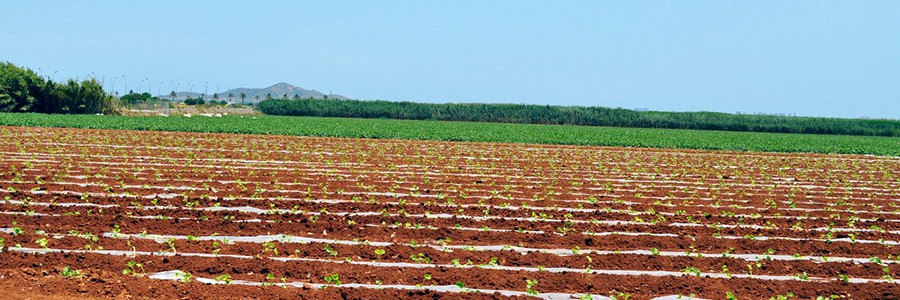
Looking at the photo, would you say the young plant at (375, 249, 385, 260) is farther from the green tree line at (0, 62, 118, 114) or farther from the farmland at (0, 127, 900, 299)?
the green tree line at (0, 62, 118, 114)

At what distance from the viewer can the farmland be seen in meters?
6.88

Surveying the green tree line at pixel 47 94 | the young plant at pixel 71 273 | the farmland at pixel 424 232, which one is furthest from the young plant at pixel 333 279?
the green tree line at pixel 47 94

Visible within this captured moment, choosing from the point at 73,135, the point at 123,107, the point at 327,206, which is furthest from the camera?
the point at 123,107

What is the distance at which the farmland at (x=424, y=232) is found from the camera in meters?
6.88

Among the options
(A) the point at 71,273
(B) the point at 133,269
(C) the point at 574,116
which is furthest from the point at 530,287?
(C) the point at 574,116

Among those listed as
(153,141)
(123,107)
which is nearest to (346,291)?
(153,141)

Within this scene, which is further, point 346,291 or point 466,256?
point 466,256

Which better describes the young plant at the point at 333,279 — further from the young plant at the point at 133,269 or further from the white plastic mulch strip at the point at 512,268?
the young plant at the point at 133,269

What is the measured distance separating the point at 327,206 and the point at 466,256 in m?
3.28

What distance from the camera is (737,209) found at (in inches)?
463

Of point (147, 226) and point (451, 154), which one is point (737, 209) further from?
point (451, 154)

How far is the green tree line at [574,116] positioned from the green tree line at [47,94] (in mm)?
26672

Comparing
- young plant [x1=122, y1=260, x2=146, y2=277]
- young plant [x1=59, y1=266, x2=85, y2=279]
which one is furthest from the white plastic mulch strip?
young plant [x1=59, y1=266, x2=85, y2=279]

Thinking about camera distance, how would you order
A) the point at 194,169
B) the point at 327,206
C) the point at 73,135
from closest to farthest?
Result: the point at 327,206, the point at 194,169, the point at 73,135
